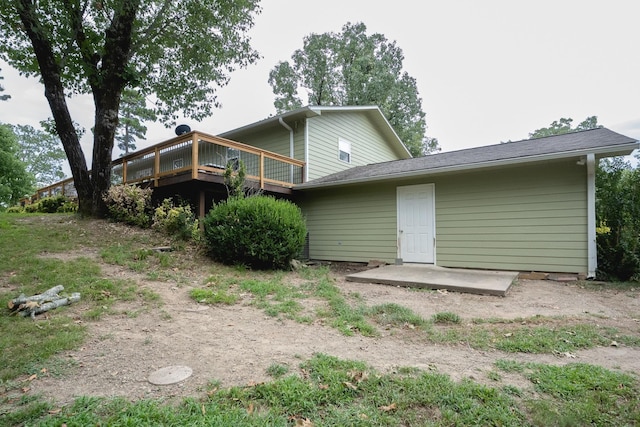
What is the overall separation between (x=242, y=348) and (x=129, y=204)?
7500 millimetres

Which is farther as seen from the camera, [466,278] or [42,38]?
[42,38]

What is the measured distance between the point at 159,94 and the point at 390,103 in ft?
44.7

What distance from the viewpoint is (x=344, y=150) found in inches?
454

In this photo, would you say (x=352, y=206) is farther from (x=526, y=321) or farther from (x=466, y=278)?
(x=526, y=321)

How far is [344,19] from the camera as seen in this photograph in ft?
67.5

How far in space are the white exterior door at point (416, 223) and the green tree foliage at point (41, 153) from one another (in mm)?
40352

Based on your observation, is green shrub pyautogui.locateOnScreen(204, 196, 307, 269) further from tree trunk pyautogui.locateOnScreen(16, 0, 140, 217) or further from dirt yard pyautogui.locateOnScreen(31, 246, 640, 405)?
tree trunk pyautogui.locateOnScreen(16, 0, 140, 217)

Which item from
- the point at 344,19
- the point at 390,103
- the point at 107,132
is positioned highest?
the point at 344,19

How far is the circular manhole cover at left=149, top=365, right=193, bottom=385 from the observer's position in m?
2.20

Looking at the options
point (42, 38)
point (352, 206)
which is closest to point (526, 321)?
point (352, 206)

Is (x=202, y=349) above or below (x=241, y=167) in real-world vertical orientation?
below

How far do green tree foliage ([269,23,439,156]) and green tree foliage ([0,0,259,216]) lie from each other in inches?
396

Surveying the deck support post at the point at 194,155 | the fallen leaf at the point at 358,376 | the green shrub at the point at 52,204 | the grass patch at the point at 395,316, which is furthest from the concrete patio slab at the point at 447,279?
the green shrub at the point at 52,204

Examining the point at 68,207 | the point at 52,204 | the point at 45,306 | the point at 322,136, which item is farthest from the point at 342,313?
the point at 52,204
